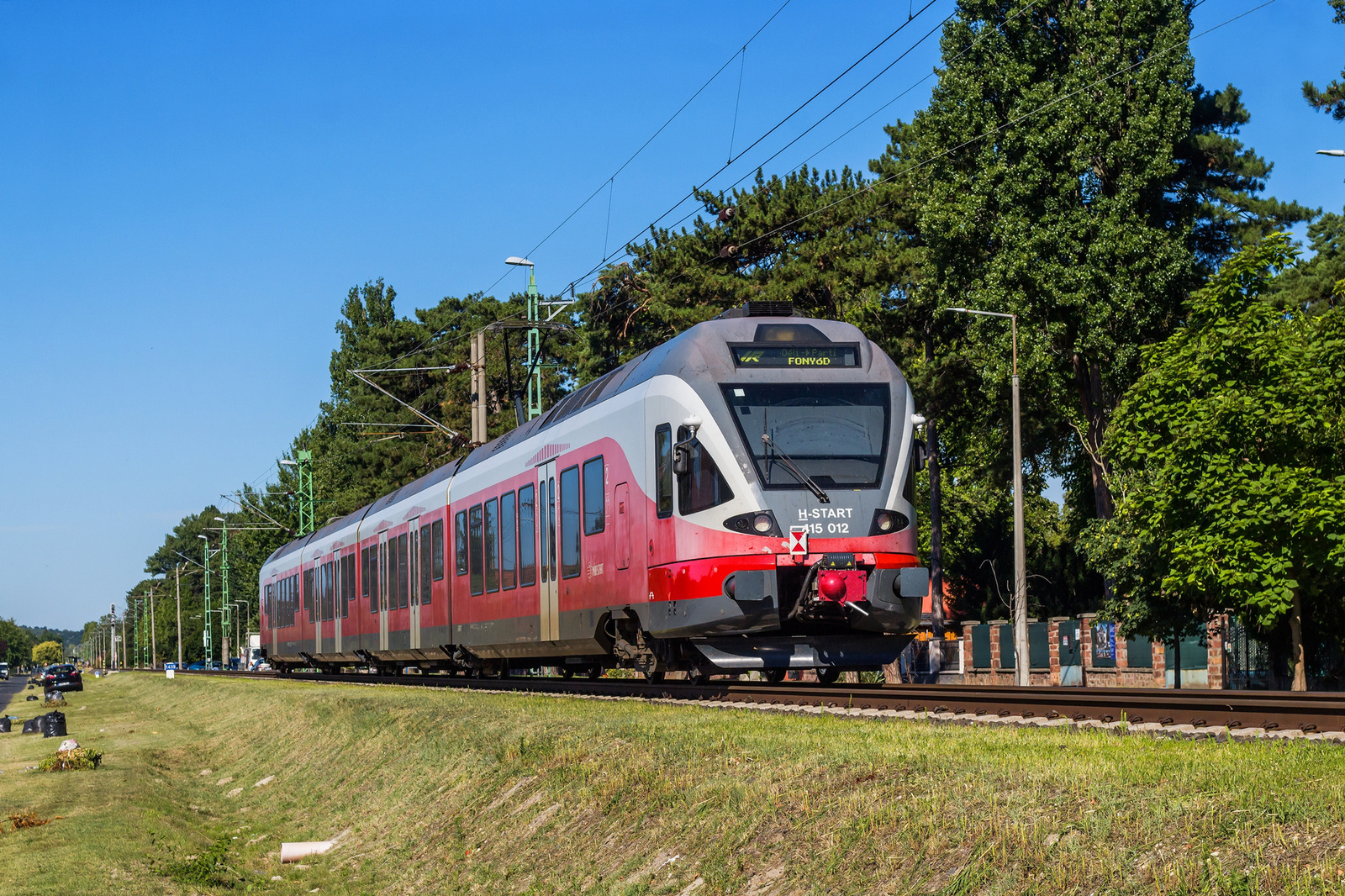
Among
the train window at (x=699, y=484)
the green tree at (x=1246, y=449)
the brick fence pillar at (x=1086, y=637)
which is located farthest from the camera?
the brick fence pillar at (x=1086, y=637)

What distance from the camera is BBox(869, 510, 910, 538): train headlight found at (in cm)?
1655

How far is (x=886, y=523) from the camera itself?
54.6 ft

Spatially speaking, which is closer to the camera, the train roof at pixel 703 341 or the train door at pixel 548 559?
the train roof at pixel 703 341

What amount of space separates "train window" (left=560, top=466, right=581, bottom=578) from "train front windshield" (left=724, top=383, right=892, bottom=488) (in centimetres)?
398

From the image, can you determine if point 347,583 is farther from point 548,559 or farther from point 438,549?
point 548,559

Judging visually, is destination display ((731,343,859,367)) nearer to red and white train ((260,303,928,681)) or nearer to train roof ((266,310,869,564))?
red and white train ((260,303,928,681))

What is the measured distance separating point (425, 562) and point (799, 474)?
13.7 metres

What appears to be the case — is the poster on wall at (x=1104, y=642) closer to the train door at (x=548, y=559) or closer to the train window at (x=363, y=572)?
the train window at (x=363, y=572)

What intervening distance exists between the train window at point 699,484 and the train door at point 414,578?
13.4 m

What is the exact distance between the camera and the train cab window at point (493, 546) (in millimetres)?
23609

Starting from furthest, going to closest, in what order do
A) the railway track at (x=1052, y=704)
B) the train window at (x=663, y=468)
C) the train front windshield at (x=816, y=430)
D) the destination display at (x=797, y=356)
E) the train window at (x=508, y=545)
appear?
1. the train window at (x=508, y=545)
2. the destination display at (x=797, y=356)
3. the train window at (x=663, y=468)
4. the train front windshield at (x=816, y=430)
5. the railway track at (x=1052, y=704)

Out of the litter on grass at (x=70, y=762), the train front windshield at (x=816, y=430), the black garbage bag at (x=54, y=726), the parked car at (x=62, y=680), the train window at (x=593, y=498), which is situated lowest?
the parked car at (x=62, y=680)


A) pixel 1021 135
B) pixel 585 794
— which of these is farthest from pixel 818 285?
pixel 585 794

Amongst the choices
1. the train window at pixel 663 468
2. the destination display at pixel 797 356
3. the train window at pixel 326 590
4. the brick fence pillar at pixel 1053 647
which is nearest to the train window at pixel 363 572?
the train window at pixel 326 590
